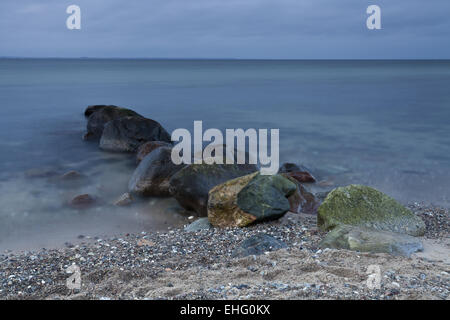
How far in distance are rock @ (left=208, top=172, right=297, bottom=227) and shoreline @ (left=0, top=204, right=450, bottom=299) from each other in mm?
176

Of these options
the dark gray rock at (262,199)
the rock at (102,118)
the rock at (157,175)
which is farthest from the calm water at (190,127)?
the dark gray rock at (262,199)

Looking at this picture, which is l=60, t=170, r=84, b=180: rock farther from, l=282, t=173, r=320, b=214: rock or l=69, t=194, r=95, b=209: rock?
l=282, t=173, r=320, b=214: rock

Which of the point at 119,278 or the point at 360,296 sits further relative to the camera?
the point at 119,278

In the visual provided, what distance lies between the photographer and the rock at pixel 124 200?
7.62m

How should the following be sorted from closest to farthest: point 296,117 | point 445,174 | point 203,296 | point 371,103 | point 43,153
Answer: point 203,296 < point 445,174 < point 43,153 < point 296,117 < point 371,103

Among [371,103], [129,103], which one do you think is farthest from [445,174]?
[129,103]

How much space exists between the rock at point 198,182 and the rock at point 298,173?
2346 millimetres

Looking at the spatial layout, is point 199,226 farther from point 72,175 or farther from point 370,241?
point 72,175

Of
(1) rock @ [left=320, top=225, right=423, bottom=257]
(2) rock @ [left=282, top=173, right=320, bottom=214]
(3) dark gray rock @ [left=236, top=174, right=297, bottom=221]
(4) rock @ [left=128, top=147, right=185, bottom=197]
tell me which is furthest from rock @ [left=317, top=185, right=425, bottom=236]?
(4) rock @ [left=128, top=147, right=185, bottom=197]

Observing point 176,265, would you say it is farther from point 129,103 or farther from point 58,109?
point 129,103

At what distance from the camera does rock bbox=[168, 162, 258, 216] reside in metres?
6.77

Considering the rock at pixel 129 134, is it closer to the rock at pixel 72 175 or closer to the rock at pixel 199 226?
the rock at pixel 72 175

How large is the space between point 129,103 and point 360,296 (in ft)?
74.4
